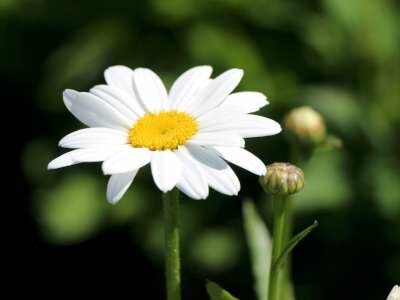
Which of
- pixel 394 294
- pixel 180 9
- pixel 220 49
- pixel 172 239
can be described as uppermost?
pixel 180 9

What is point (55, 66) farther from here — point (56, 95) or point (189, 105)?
point (189, 105)

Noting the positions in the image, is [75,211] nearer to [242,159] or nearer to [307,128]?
[307,128]

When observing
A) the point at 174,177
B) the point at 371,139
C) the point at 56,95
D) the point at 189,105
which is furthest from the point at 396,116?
the point at 174,177

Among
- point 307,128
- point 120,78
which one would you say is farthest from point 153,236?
point 120,78

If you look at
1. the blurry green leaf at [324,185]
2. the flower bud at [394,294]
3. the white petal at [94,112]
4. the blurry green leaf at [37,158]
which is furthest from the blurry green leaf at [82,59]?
the flower bud at [394,294]

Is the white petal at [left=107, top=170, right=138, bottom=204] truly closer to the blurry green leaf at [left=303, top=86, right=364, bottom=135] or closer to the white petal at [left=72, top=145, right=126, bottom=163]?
the white petal at [left=72, top=145, right=126, bottom=163]

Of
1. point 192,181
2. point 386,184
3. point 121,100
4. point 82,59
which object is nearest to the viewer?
point 192,181

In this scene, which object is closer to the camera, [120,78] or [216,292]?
[216,292]
